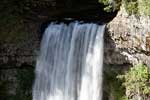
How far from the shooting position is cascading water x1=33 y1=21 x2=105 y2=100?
537 inches

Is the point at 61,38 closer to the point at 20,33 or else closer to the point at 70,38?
the point at 70,38

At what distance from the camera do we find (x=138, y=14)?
1233 cm

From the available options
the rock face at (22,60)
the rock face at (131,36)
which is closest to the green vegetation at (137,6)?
the rock face at (131,36)

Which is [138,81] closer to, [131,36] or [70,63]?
[131,36]

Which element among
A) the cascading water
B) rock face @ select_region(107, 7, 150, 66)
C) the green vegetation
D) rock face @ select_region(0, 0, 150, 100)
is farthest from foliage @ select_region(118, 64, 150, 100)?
the green vegetation

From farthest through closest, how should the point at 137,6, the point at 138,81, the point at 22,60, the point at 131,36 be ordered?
1. the point at 22,60
2. the point at 138,81
3. the point at 131,36
4. the point at 137,6

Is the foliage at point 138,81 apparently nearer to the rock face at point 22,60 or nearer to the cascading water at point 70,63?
the rock face at point 22,60

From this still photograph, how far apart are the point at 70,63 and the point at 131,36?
2.18 m

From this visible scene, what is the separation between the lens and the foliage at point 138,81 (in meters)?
12.7

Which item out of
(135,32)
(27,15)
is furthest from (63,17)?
(135,32)

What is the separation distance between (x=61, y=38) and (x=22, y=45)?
1.29m

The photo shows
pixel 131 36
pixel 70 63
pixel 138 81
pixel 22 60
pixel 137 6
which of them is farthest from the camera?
pixel 22 60

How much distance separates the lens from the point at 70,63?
14.1 m

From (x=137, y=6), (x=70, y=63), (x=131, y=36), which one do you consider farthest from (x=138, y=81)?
(x=70, y=63)
